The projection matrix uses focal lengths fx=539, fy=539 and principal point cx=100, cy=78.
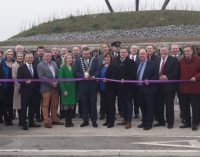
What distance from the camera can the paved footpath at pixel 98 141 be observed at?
10.7 metres

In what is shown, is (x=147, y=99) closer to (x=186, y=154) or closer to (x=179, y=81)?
(x=179, y=81)

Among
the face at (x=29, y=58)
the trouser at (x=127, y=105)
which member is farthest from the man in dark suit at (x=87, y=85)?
the face at (x=29, y=58)

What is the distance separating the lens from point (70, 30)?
28016mm

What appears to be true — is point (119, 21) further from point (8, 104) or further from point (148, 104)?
point (148, 104)

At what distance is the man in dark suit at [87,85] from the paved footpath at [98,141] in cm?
38

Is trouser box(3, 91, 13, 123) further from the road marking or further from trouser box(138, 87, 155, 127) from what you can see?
the road marking

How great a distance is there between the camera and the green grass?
2714 cm

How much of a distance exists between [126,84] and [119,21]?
48.7 feet

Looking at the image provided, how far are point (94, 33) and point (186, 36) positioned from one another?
498 cm

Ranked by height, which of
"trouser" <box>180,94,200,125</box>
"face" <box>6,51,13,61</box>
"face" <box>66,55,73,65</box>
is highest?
"face" <box>6,51,13,61</box>

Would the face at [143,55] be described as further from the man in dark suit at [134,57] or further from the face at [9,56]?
the face at [9,56]

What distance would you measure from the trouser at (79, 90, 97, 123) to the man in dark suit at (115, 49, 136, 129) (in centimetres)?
68

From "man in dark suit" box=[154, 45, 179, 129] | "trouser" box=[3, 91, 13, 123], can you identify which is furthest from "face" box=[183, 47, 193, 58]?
"trouser" box=[3, 91, 13, 123]

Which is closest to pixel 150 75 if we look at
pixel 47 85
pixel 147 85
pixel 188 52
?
pixel 147 85
